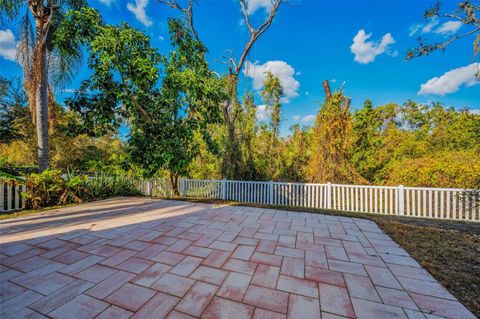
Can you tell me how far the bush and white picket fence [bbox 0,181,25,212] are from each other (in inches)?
5.3

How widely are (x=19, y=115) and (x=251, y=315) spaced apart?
10.1 metres

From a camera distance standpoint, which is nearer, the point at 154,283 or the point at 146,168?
the point at 154,283

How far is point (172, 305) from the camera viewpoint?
121cm

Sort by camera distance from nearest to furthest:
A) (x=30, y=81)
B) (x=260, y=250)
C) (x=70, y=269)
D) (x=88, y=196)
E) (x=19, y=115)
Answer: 1. (x=70, y=269)
2. (x=260, y=250)
3. (x=30, y=81)
4. (x=88, y=196)
5. (x=19, y=115)

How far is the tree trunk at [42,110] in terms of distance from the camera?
4324mm

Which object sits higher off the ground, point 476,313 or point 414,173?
point 414,173

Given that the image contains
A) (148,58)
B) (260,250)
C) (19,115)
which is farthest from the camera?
(19,115)

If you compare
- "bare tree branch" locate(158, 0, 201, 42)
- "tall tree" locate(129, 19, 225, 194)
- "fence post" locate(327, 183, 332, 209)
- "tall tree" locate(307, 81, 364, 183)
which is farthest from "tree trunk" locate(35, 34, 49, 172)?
"tall tree" locate(307, 81, 364, 183)

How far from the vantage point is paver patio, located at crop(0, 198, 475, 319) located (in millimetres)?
1196

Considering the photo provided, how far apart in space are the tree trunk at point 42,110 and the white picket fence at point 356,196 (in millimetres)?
3049

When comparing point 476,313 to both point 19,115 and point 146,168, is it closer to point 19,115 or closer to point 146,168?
point 146,168

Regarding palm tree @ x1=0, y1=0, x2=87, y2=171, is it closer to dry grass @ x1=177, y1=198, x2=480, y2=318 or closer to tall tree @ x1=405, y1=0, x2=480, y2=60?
dry grass @ x1=177, y1=198, x2=480, y2=318

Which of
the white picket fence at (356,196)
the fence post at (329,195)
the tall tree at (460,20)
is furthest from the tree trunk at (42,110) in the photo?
the tall tree at (460,20)

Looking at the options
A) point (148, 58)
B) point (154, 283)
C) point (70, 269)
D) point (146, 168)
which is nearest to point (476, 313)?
point (154, 283)
